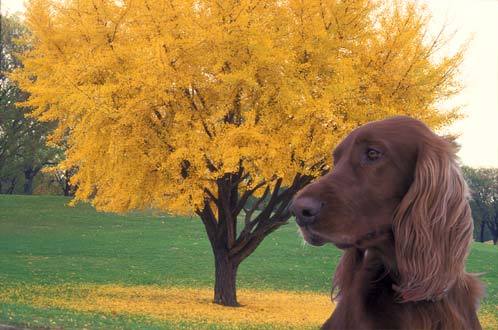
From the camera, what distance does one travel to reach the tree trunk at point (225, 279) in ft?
55.8

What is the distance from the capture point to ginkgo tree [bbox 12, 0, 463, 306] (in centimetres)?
1362

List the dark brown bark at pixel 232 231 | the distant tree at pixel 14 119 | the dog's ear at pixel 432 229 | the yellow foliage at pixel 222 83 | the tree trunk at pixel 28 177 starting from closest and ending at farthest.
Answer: the dog's ear at pixel 432 229
the yellow foliage at pixel 222 83
the dark brown bark at pixel 232 231
the distant tree at pixel 14 119
the tree trunk at pixel 28 177

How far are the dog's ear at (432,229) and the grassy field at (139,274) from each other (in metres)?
7.23

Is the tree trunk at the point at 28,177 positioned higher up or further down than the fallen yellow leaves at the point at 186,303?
higher up

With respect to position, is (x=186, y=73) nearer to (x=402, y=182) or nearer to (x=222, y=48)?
(x=222, y=48)

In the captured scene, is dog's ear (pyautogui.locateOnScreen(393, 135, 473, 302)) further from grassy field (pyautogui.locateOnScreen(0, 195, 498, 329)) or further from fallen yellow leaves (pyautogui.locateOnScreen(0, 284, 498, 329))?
fallen yellow leaves (pyautogui.locateOnScreen(0, 284, 498, 329))

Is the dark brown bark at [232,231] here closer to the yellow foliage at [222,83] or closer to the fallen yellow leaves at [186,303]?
the fallen yellow leaves at [186,303]

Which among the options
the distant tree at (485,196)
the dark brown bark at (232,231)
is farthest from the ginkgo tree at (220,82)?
the distant tree at (485,196)

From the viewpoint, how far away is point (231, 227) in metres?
16.8

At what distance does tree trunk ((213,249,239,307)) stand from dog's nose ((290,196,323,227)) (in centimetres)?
1470

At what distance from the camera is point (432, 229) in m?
2.42

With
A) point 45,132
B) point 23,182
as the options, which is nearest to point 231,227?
point 45,132

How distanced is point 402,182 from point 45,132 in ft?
137

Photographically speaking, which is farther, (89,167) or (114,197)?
(114,197)
